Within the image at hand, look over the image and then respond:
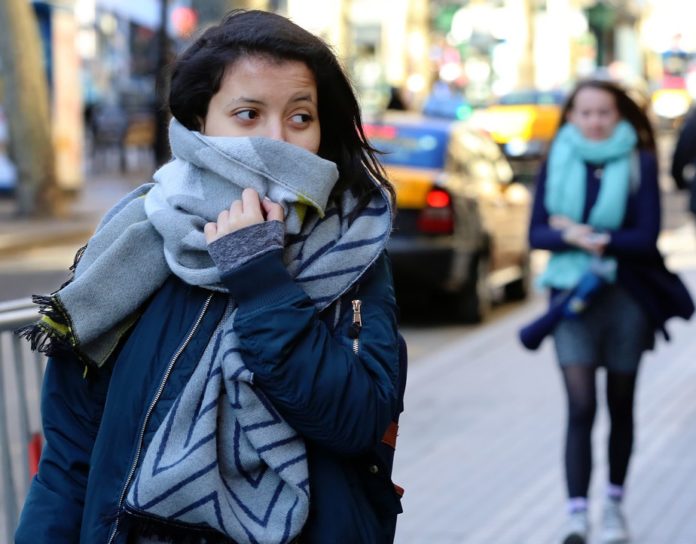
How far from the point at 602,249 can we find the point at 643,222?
0.19 m

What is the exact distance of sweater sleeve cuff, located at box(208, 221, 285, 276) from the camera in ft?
7.34

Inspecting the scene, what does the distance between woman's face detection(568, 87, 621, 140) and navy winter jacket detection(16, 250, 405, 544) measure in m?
3.58

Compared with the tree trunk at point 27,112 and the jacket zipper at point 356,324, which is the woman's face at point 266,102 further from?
the tree trunk at point 27,112

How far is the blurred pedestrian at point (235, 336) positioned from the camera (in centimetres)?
223

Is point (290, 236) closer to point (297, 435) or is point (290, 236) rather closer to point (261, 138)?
point (261, 138)

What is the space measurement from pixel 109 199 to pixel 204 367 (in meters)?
22.7

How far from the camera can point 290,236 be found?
235 centimetres

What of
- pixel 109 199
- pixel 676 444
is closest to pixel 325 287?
pixel 676 444

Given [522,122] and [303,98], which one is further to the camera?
[522,122]

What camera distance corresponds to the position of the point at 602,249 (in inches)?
227

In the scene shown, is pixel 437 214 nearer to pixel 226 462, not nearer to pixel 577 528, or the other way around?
pixel 577 528

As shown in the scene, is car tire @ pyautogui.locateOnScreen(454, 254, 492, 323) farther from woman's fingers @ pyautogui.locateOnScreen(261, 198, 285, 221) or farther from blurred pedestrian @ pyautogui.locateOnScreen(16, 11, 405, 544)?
woman's fingers @ pyautogui.locateOnScreen(261, 198, 285, 221)

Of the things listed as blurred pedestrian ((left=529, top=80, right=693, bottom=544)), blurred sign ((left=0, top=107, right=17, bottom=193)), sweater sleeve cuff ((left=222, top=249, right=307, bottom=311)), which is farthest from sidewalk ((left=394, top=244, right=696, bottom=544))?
blurred sign ((left=0, top=107, right=17, bottom=193))

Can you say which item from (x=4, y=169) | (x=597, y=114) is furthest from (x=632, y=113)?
(x=4, y=169)
